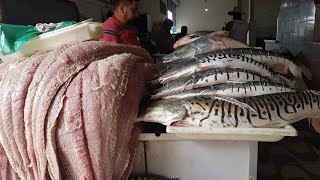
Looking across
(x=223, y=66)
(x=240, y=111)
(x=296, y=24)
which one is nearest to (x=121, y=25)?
(x=223, y=66)

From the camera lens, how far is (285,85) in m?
1.11

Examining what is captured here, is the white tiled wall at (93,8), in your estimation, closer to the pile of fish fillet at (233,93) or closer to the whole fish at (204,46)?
the whole fish at (204,46)

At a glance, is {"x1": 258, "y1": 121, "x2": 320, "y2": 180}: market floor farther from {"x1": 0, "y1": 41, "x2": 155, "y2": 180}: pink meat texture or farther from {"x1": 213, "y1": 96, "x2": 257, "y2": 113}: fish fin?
{"x1": 0, "y1": 41, "x2": 155, "y2": 180}: pink meat texture

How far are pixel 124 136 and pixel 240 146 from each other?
45cm

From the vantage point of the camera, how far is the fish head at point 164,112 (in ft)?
3.14

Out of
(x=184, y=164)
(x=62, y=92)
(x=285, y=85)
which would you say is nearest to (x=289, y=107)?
(x=285, y=85)

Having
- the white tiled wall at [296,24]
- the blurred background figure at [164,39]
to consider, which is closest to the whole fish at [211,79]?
the white tiled wall at [296,24]

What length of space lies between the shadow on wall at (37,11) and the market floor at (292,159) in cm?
246

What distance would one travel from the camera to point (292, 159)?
Answer: 2951 millimetres

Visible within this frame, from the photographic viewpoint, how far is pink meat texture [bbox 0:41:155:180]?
0.89 m

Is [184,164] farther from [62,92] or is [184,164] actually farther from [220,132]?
[62,92]

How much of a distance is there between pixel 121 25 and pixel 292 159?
223cm

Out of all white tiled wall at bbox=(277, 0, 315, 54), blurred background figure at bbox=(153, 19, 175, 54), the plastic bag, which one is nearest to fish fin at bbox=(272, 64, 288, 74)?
the plastic bag

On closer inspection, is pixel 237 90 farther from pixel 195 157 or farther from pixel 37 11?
pixel 37 11
